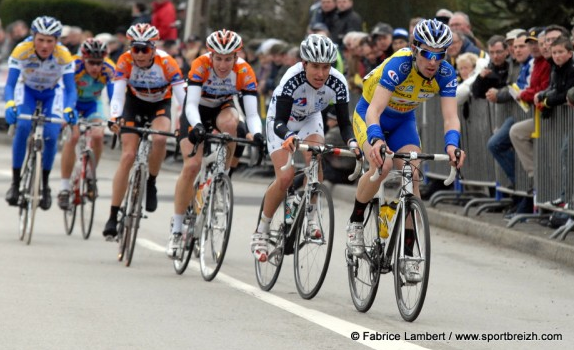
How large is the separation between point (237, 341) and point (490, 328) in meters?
1.84

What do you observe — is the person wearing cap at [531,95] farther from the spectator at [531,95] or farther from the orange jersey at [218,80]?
the orange jersey at [218,80]

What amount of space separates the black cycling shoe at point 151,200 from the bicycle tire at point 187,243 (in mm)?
1015

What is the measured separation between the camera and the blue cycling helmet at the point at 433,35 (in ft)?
31.2

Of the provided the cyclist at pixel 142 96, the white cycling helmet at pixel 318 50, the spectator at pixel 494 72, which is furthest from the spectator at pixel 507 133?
the white cycling helmet at pixel 318 50

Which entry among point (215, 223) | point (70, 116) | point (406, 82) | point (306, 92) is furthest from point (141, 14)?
point (406, 82)

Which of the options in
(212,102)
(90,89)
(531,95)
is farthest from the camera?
(90,89)

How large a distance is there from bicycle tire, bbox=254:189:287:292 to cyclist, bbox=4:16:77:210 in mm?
3766

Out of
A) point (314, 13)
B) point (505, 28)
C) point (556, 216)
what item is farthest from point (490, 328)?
point (314, 13)

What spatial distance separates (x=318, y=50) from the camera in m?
10.4

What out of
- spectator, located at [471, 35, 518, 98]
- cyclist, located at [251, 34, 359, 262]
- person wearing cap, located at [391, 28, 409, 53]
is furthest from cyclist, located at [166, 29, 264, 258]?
person wearing cap, located at [391, 28, 409, 53]

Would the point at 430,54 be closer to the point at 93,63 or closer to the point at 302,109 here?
the point at 302,109

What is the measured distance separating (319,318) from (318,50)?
213 centimetres

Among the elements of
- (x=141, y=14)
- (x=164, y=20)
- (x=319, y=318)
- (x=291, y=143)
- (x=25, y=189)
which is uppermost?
(x=141, y=14)

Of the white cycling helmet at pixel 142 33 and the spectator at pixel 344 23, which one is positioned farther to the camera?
the spectator at pixel 344 23
